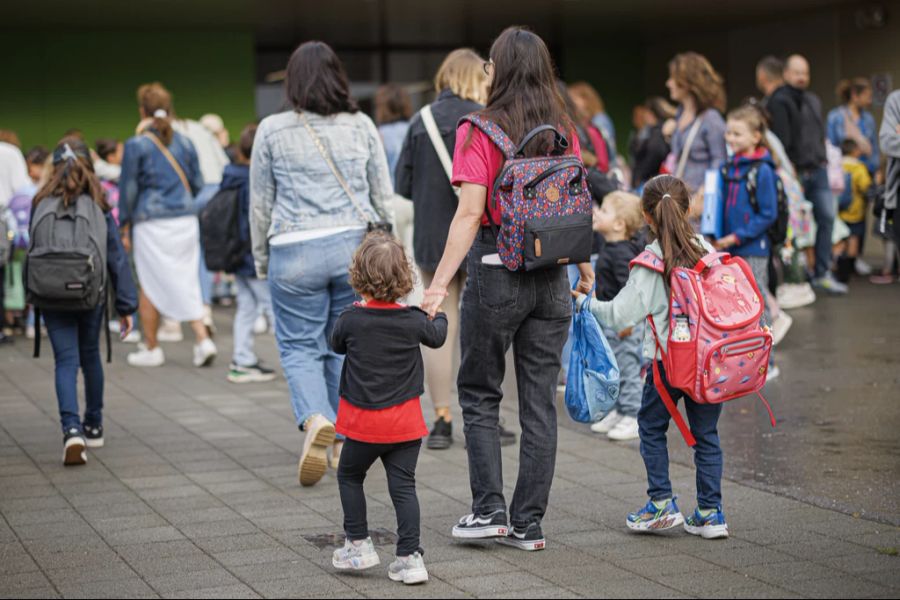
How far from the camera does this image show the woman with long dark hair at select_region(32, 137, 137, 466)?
7605 millimetres

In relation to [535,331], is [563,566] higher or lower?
lower

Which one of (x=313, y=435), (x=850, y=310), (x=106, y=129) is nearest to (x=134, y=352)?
(x=313, y=435)

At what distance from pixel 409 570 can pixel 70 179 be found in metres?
3.65

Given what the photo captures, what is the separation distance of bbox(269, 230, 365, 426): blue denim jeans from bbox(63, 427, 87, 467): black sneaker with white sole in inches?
50.3

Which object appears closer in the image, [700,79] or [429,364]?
[429,364]

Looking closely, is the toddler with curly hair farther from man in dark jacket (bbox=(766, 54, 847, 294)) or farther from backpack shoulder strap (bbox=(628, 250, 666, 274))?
man in dark jacket (bbox=(766, 54, 847, 294))

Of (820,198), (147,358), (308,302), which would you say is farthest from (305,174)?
(820,198)

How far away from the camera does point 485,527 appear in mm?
5527

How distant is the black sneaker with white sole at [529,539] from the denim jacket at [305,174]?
2.19 metres

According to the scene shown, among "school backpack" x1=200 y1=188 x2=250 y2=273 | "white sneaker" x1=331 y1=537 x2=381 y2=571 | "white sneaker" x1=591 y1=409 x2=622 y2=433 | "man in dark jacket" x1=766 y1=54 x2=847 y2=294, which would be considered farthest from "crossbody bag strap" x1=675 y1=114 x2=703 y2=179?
"white sneaker" x1=331 y1=537 x2=381 y2=571

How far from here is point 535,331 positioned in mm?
5535

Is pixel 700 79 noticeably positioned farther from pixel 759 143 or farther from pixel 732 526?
pixel 732 526

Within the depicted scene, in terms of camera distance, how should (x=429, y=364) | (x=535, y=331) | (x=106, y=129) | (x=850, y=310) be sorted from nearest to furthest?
(x=535, y=331) < (x=429, y=364) < (x=850, y=310) < (x=106, y=129)

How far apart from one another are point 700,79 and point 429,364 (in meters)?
3.52
